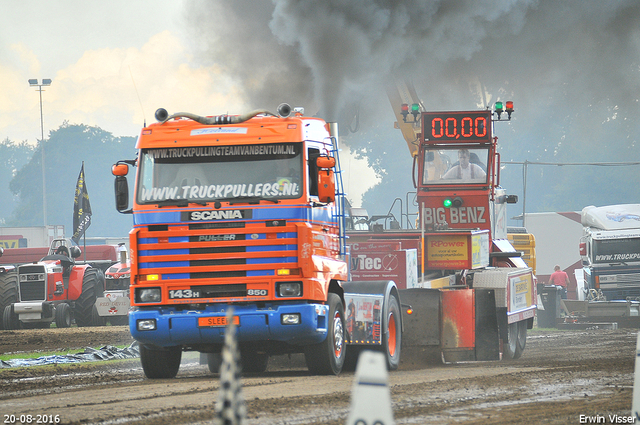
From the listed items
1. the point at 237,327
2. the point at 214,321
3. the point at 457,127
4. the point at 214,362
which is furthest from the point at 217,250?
the point at 457,127

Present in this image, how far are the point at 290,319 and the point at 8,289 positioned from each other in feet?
56.2

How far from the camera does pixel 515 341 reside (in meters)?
15.8

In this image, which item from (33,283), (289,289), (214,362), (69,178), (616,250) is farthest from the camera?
(69,178)

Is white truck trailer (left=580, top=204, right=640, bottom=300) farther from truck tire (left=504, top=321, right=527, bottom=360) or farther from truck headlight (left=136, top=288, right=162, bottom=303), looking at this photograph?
truck headlight (left=136, top=288, right=162, bottom=303)

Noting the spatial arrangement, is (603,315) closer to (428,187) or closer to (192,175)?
(428,187)

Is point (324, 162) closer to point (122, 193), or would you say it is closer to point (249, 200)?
point (249, 200)

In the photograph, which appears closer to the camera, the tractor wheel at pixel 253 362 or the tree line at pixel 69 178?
the tractor wheel at pixel 253 362

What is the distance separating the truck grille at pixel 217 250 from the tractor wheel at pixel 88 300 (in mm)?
15816

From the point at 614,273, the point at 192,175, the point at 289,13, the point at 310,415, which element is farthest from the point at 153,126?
the point at 614,273

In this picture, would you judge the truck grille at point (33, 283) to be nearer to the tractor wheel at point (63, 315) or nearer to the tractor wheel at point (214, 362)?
the tractor wheel at point (63, 315)

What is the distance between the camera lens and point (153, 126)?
1094cm

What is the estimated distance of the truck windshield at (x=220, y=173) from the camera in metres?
10.5

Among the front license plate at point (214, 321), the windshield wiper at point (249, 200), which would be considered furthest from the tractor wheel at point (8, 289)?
the windshield wiper at point (249, 200)

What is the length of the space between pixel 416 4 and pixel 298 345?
538 inches
